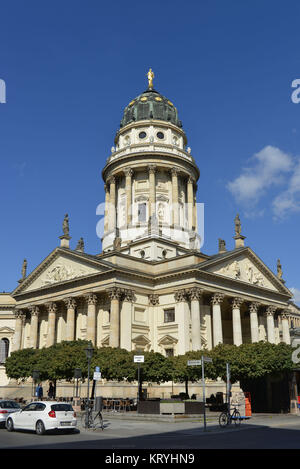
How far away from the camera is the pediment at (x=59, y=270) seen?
52.5 meters

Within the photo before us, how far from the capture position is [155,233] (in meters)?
60.7

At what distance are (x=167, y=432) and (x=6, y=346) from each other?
5165 cm

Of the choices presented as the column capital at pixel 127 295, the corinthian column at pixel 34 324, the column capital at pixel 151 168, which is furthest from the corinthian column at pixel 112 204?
the column capital at pixel 127 295

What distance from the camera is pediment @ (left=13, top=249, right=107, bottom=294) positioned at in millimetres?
52500

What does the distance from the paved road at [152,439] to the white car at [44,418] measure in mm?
368

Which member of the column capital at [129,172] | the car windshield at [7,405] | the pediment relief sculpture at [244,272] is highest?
the column capital at [129,172]

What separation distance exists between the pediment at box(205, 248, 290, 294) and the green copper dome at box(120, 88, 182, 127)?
27.2m

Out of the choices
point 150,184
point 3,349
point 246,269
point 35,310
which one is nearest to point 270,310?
point 246,269

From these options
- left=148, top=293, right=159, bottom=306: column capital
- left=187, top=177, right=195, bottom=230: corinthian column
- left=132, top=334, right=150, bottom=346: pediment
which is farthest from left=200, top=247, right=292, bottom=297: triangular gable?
left=187, top=177, right=195, bottom=230: corinthian column

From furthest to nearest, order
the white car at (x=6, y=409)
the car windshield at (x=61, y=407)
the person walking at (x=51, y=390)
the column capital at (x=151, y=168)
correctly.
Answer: the column capital at (x=151, y=168) < the person walking at (x=51, y=390) < the white car at (x=6, y=409) < the car windshield at (x=61, y=407)

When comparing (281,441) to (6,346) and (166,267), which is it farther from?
(6,346)

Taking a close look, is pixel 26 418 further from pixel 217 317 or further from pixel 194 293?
pixel 217 317

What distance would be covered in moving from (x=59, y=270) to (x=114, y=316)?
1199 cm

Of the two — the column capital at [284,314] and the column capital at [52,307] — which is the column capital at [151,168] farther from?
the column capital at [284,314]
